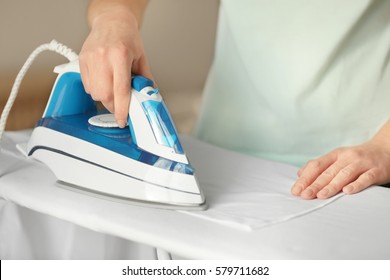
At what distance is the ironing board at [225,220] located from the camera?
3.04 feet

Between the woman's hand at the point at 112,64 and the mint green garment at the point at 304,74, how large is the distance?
0.38 m

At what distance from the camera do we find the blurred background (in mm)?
2148

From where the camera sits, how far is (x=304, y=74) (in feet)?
4.60

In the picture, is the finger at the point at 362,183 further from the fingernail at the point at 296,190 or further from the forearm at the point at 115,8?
the forearm at the point at 115,8

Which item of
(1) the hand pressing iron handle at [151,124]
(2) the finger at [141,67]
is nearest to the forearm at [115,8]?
(2) the finger at [141,67]

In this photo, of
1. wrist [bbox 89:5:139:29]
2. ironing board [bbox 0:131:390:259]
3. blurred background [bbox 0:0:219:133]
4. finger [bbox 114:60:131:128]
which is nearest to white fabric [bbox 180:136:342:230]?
ironing board [bbox 0:131:390:259]

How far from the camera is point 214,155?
4.67ft

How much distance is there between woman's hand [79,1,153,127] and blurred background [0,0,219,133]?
1.02 meters

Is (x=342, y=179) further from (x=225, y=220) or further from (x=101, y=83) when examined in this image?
(x=101, y=83)

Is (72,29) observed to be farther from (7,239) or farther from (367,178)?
(367,178)

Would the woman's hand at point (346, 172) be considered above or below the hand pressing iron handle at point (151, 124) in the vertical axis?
below

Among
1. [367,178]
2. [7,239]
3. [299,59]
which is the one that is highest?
[299,59]

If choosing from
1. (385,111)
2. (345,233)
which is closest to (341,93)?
(385,111)
